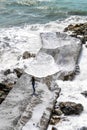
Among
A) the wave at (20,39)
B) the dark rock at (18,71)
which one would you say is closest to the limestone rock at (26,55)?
the wave at (20,39)

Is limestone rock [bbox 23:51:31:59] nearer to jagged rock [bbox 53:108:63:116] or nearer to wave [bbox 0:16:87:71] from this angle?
wave [bbox 0:16:87:71]

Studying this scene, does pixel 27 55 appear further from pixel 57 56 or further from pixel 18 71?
pixel 18 71

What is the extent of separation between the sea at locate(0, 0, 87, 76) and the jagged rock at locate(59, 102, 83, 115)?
306 cm

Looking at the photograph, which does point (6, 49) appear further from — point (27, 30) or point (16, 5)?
point (16, 5)

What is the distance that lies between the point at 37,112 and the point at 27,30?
747cm

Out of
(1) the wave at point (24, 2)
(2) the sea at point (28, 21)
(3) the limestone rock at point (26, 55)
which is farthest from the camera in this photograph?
(1) the wave at point (24, 2)

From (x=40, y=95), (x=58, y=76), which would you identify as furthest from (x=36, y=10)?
(x=40, y=95)

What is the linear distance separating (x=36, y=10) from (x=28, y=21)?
204 centimetres

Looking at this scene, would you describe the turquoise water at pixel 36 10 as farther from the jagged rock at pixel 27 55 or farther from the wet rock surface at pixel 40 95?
the wet rock surface at pixel 40 95

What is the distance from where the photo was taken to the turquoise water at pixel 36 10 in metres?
16.3

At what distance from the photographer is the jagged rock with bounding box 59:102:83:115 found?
755 centimetres

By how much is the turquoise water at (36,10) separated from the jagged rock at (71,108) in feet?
27.6

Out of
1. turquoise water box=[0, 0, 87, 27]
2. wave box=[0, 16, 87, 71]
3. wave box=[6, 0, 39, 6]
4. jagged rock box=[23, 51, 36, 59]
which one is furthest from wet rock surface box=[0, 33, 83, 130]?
wave box=[6, 0, 39, 6]

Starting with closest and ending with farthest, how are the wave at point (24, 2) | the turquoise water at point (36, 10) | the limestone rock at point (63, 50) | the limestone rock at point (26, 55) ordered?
the limestone rock at point (63, 50) < the limestone rock at point (26, 55) < the turquoise water at point (36, 10) < the wave at point (24, 2)
